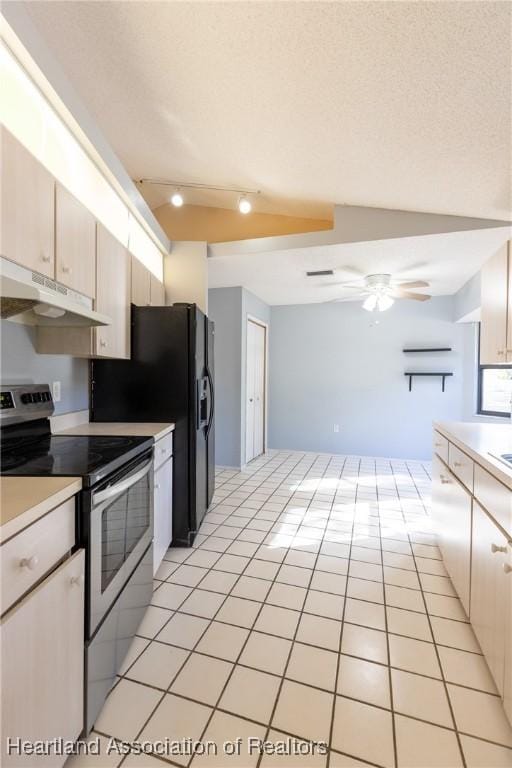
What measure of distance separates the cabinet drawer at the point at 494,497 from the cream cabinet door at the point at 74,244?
6.81 ft

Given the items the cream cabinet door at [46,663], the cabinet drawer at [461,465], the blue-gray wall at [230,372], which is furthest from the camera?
the blue-gray wall at [230,372]

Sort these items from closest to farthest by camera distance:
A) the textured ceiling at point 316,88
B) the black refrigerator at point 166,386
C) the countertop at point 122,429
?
the textured ceiling at point 316,88 → the countertop at point 122,429 → the black refrigerator at point 166,386

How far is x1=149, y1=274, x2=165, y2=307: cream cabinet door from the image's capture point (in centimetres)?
300

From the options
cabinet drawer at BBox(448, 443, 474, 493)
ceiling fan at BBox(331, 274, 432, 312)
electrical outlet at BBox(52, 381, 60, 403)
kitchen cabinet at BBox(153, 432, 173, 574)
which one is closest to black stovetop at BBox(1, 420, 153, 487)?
electrical outlet at BBox(52, 381, 60, 403)

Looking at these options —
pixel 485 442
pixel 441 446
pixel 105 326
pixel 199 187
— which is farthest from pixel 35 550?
pixel 199 187

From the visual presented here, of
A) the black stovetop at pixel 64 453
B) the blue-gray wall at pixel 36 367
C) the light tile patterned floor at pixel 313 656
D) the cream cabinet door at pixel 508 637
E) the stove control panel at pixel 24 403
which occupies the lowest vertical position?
the light tile patterned floor at pixel 313 656

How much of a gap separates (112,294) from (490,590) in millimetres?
2450

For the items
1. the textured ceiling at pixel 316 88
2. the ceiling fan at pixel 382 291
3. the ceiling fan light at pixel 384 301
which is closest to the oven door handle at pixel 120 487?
the textured ceiling at pixel 316 88

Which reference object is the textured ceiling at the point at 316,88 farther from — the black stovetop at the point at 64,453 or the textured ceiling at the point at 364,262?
the black stovetop at the point at 64,453

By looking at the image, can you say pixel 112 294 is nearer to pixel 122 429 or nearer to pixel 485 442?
pixel 122 429

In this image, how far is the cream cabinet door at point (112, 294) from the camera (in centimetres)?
194

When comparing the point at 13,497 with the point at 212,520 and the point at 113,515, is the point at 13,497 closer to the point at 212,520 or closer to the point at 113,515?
the point at 113,515

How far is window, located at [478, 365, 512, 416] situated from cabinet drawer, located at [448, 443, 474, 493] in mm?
2762

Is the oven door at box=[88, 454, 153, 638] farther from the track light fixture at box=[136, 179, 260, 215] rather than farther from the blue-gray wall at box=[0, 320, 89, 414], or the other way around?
the track light fixture at box=[136, 179, 260, 215]
